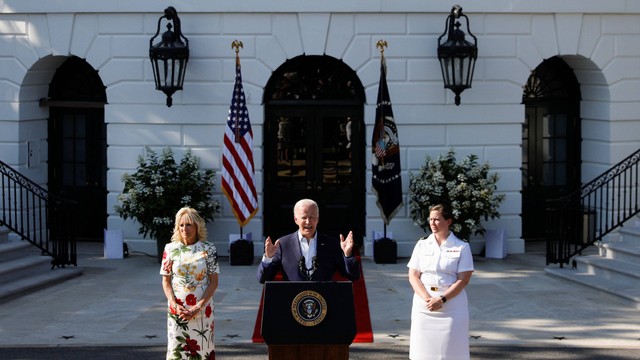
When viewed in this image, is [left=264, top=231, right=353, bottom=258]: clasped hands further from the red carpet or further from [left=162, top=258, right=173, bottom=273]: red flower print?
Answer: the red carpet

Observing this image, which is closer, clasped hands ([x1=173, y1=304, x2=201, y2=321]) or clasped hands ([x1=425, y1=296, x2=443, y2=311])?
clasped hands ([x1=425, y1=296, x2=443, y2=311])

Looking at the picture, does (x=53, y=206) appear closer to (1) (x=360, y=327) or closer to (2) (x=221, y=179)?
(2) (x=221, y=179)

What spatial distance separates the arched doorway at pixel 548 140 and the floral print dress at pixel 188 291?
36.9 feet

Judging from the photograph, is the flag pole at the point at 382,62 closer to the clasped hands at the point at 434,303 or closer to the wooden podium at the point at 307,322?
the clasped hands at the point at 434,303

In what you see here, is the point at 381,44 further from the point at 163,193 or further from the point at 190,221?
the point at 190,221

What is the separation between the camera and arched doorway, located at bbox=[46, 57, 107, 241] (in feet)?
68.1

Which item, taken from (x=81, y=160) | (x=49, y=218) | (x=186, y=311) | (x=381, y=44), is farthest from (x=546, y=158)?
(x=186, y=311)

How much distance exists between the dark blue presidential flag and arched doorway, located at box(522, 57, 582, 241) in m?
3.05

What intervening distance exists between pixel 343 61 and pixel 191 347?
31.4 ft

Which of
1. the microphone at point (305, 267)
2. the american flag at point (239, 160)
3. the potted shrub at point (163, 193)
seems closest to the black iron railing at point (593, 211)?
the american flag at point (239, 160)

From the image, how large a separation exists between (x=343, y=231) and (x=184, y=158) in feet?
9.90

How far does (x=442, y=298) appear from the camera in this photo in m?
10.3

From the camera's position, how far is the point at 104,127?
20906 millimetres

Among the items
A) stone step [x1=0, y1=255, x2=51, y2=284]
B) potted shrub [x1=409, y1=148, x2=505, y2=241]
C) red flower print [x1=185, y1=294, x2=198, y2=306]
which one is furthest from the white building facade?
red flower print [x1=185, y1=294, x2=198, y2=306]
